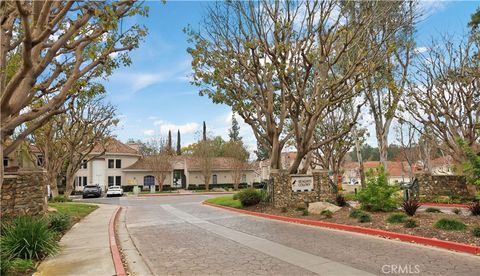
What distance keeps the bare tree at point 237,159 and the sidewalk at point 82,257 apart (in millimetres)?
38722

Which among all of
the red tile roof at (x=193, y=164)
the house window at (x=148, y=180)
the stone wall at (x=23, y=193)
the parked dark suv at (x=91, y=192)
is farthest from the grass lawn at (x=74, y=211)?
the house window at (x=148, y=180)

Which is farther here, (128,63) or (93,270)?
(128,63)

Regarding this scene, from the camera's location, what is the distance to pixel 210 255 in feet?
29.4

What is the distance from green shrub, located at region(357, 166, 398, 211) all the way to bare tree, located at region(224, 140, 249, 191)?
37.5 metres

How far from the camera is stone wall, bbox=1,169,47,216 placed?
14.6 metres

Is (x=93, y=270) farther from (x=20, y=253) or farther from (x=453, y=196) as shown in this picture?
(x=453, y=196)

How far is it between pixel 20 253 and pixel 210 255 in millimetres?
4280

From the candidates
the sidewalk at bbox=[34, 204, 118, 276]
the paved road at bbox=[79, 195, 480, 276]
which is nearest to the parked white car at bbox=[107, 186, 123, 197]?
the sidewalk at bbox=[34, 204, 118, 276]

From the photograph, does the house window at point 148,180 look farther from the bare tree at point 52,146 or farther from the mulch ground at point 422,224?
the mulch ground at point 422,224

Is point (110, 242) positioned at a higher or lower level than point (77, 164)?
lower

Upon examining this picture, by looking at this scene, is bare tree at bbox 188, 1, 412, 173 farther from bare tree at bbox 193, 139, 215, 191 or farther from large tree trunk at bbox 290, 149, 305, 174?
bare tree at bbox 193, 139, 215, 191

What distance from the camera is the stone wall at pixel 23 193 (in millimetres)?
14578

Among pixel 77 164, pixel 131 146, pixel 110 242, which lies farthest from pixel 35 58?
pixel 131 146

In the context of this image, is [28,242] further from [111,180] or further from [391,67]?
[111,180]
